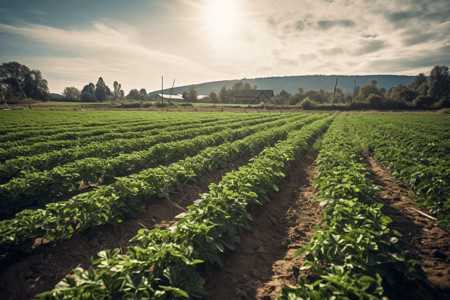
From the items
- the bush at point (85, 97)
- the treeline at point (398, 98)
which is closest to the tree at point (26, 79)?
the bush at point (85, 97)

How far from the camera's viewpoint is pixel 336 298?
7.23 feet

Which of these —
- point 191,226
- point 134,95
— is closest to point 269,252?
point 191,226

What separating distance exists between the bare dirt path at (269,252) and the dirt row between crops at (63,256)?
228 cm

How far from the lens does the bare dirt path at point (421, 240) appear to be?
2.90 metres

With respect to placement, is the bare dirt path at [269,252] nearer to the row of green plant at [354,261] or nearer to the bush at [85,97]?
the row of green plant at [354,261]

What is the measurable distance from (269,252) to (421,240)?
10.4 feet

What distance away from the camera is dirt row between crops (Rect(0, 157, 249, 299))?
3367 millimetres

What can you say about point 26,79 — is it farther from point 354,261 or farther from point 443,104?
point 443,104

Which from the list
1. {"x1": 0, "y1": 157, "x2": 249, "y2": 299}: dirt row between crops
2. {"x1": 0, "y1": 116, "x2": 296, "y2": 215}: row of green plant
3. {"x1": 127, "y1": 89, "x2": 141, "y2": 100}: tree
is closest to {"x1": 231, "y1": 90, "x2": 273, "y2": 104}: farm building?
{"x1": 127, "y1": 89, "x2": 141, "y2": 100}: tree

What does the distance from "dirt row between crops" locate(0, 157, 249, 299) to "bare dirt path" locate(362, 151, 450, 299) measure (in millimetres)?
5085

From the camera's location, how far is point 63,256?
401 cm

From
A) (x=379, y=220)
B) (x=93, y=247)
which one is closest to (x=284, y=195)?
(x=379, y=220)

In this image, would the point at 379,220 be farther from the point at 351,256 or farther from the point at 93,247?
the point at 93,247

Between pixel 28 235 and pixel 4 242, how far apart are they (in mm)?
352
